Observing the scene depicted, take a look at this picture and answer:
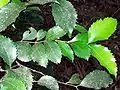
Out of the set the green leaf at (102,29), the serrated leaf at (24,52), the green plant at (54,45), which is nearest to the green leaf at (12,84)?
the green plant at (54,45)

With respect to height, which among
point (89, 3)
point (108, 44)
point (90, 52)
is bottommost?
point (108, 44)

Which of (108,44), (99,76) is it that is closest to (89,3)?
(108,44)

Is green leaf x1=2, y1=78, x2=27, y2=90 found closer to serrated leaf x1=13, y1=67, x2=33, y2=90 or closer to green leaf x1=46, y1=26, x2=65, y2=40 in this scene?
serrated leaf x1=13, y1=67, x2=33, y2=90

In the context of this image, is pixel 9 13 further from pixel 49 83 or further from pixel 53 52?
pixel 49 83

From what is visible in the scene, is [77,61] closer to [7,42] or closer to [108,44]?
[108,44]

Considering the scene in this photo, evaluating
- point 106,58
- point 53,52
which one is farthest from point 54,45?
point 106,58

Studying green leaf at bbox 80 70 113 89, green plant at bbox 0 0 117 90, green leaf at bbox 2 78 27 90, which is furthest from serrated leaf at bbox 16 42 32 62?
green leaf at bbox 80 70 113 89
